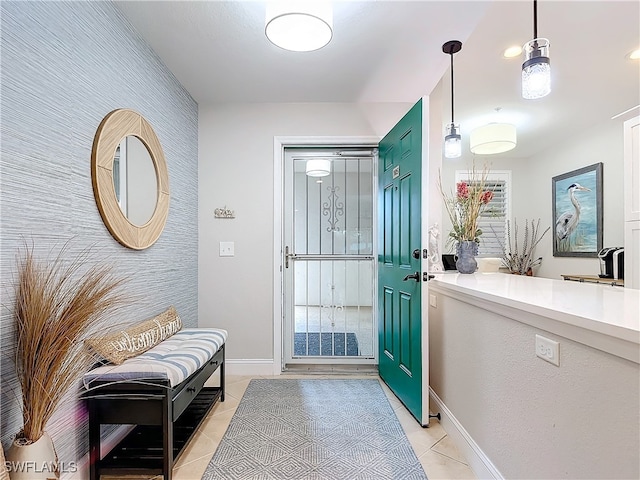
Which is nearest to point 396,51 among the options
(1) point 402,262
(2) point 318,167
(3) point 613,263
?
(2) point 318,167

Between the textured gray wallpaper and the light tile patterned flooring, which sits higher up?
the textured gray wallpaper

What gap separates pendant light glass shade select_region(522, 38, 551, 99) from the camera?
5.41 ft

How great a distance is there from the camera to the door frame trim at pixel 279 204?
3.11 meters

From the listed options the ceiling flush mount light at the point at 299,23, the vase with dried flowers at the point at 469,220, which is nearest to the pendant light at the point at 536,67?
the vase with dried flowers at the point at 469,220

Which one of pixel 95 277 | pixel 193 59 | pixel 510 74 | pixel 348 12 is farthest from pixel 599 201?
pixel 95 277

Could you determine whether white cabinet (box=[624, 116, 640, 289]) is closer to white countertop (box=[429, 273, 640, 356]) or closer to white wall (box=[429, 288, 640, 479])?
white countertop (box=[429, 273, 640, 356])

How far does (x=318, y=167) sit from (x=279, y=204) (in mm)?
565

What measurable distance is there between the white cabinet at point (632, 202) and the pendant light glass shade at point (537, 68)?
1.86 m

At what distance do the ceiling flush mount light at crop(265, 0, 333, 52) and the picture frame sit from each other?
14.3ft

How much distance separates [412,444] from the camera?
77.1 inches

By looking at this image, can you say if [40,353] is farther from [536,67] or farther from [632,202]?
[632,202]

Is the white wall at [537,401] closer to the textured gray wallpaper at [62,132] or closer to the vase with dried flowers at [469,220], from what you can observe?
the vase with dried flowers at [469,220]

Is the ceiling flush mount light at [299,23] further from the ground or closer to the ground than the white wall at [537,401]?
further from the ground

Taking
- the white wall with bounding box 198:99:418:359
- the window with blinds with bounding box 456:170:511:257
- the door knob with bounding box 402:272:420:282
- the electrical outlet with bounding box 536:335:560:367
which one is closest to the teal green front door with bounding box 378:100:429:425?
the door knob with bounding box 402:272:420:282
